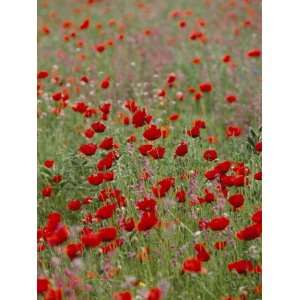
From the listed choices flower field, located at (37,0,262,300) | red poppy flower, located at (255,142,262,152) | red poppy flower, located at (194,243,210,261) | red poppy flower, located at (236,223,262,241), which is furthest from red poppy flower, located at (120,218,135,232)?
red poppy flower, located at (255,142,262,152)

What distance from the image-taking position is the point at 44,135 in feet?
13.6

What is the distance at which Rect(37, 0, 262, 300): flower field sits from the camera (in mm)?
2525

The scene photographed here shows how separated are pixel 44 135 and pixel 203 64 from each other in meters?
1.38

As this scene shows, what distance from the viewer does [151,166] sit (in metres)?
3.11

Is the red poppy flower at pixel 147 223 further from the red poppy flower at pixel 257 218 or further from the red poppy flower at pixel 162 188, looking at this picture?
the red poppy flower at pixel 257 218

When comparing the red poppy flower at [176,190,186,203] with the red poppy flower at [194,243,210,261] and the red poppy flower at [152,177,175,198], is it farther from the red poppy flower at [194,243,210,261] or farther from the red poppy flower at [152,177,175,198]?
the red poppy flower at [194,243,210,261]

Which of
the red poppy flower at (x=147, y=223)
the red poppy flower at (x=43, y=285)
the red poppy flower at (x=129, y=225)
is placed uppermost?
the red poppy flower at (x=147, y=223)

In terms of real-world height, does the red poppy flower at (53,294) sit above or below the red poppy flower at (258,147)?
below

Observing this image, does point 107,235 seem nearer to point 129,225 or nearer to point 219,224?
point 129,225

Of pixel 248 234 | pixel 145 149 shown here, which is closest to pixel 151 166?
pixel 145 149

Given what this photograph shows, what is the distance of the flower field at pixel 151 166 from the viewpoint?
2525 mm

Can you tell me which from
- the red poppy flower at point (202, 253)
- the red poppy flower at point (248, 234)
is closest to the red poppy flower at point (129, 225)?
the red poppy flower at point (202, 253)

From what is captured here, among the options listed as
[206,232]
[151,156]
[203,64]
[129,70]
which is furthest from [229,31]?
[206,232]
